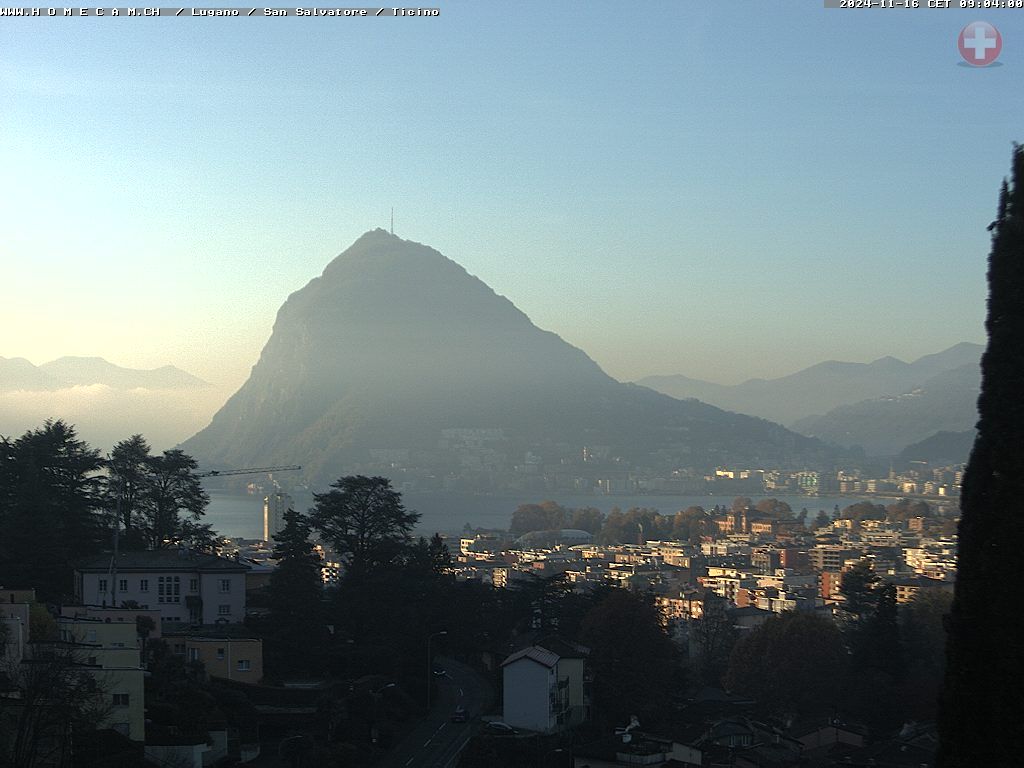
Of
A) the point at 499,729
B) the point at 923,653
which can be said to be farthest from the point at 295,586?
the point at 923,653

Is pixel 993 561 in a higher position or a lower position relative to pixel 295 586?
higher

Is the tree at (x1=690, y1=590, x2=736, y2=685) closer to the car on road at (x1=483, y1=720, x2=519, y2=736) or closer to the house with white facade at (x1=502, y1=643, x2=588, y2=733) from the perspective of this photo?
the house with white facade at (x1=502, y1=643, x2=588, y2=733)

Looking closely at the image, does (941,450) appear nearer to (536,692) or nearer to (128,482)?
(128,482)

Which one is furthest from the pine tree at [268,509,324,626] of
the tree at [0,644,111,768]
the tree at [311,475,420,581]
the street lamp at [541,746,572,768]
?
the tree at [0,644,111,768]

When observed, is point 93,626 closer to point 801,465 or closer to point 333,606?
point 333,606

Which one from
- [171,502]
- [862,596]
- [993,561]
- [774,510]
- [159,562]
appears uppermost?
[171,502]

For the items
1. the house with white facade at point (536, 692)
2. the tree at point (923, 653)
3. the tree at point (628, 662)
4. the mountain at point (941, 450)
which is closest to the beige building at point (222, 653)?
the house with white facade at point (536, 692)

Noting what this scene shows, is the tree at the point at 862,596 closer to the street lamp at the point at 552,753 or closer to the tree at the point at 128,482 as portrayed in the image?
the street lamp at the point at 552,753
